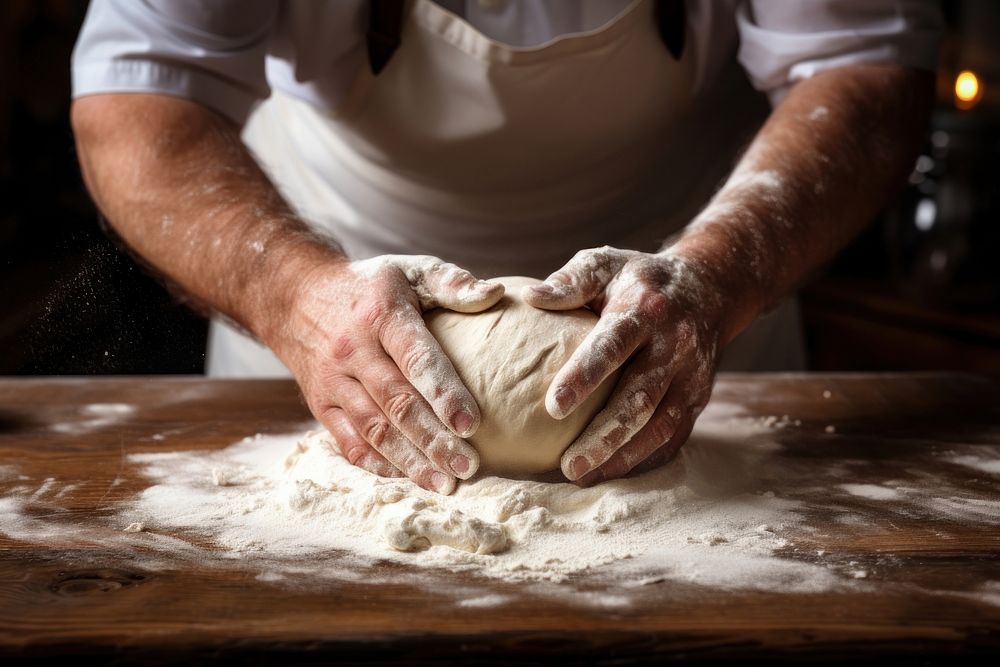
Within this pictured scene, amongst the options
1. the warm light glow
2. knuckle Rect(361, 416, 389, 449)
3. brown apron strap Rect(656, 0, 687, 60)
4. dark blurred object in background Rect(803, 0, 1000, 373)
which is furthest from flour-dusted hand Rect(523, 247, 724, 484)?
the warm light glow

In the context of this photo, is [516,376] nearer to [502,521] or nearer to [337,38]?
[502,521]

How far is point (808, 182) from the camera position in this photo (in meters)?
1.50

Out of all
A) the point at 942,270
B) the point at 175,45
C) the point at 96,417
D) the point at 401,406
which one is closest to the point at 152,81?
the point at 175,45

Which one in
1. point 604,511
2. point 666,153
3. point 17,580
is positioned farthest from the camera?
point 666,153

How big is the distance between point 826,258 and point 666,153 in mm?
392

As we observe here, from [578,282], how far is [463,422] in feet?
0.75

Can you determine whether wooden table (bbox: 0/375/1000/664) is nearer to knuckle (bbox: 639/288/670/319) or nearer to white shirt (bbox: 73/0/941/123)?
knuckle (bbox: 639/288/670/319)

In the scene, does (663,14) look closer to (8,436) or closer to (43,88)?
(8,436)

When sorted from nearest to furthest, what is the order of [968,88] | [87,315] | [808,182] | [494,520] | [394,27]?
[494,520], [87,315], [808,182], [394,27], [968,88]

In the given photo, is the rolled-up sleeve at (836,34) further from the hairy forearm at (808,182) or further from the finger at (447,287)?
the finger at (447,287)

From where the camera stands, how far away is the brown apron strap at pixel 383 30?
158cm

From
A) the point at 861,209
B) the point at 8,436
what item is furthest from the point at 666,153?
the point at 8,436

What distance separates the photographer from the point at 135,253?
1.53 metres

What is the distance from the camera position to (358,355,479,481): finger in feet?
3.73
